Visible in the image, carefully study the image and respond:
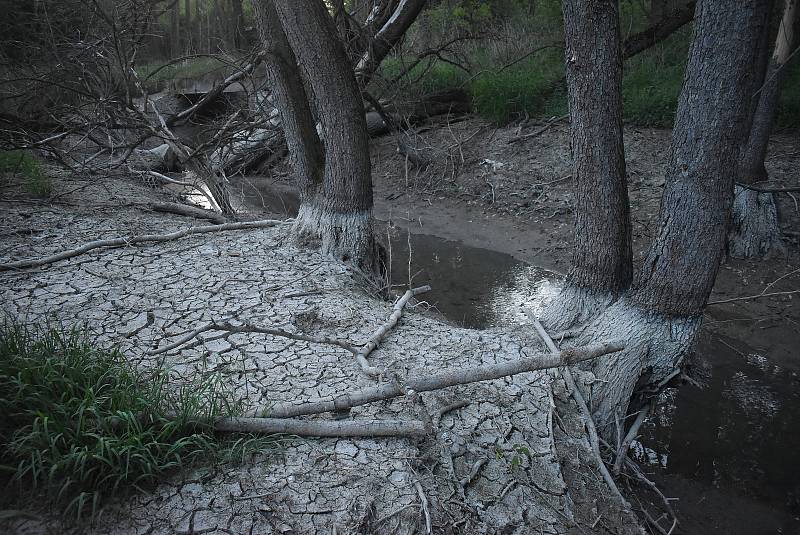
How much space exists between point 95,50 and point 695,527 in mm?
8379

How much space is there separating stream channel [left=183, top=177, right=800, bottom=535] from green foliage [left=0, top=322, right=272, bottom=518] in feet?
9.54

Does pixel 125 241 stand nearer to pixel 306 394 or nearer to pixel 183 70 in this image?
pixel 306 394

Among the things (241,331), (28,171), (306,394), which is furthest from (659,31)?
(28,171)

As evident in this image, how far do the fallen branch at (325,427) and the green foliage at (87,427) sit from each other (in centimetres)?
7

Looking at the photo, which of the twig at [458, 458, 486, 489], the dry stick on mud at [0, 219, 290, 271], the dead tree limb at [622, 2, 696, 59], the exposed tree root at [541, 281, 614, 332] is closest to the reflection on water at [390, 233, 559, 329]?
the dry stick on mud at [0, 219, 290, 271]

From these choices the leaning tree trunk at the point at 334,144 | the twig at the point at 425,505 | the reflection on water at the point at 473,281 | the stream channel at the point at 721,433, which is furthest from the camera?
the reflection on water at the point at 473,281

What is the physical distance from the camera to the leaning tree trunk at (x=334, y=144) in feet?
16.1

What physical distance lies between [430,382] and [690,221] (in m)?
1.87

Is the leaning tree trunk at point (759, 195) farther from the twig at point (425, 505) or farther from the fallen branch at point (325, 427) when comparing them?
the twig at point (425, 505)

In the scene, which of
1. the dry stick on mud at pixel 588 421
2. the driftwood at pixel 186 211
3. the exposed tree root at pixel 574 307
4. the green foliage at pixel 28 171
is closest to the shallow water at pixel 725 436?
the dry stick on mud at pixel 588 421

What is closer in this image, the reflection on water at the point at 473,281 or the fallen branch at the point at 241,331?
the fallen branch at the point at 241,331

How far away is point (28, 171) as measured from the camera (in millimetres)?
7137

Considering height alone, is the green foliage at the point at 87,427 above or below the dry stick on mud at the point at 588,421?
above

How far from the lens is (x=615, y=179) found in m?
3.67
